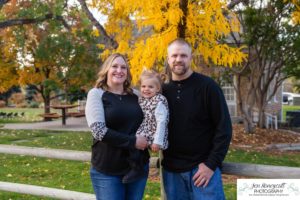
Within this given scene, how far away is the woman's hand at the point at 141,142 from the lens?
10.2ft

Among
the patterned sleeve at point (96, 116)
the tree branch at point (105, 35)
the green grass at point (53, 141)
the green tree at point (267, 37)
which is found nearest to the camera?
the patterned sleeve at point (96, 116)

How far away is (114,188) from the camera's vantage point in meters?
3.23

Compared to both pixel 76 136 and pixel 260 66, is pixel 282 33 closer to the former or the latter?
pixel 260 66

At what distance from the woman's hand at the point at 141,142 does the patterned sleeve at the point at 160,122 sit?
0.25 feet

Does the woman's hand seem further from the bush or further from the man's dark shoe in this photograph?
the bush

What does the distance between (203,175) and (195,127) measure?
364 mm

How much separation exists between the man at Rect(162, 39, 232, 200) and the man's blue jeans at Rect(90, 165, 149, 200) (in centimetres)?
35

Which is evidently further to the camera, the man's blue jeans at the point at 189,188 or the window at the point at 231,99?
the window at the point at 231,99

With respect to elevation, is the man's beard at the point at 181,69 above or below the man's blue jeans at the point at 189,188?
above

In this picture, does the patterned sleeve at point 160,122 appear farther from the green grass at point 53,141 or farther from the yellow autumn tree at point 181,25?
the green grass at point 53,141

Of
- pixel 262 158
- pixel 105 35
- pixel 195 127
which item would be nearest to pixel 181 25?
pixel 195 127

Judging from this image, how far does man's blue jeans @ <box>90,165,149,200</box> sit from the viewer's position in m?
3.22

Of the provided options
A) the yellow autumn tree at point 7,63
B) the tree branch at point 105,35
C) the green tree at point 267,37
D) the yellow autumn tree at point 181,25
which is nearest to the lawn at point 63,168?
the yellow autumn tree at point 181,25

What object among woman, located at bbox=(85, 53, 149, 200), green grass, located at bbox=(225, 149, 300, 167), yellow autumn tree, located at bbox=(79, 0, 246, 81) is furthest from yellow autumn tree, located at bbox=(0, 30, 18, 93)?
woman, located at bbox=(85, 53, 149, 200)
